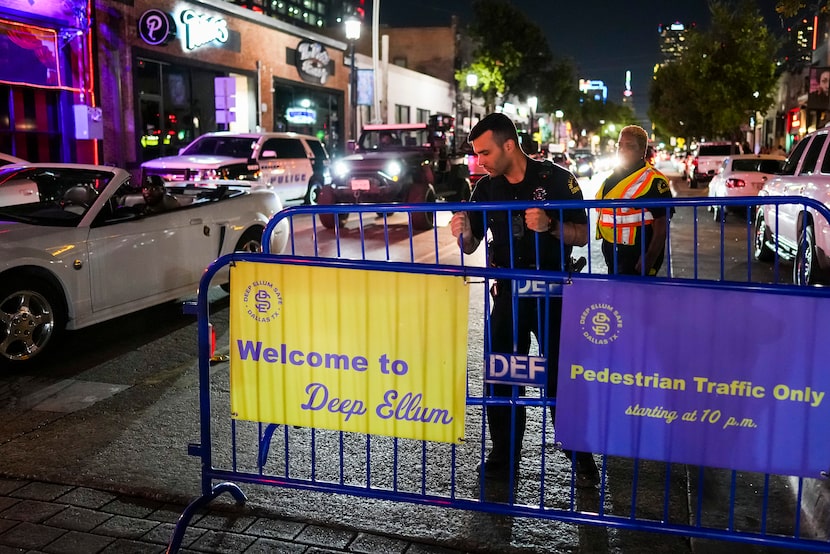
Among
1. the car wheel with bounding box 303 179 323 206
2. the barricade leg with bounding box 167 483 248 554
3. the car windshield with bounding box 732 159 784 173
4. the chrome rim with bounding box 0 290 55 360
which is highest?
the car windshield with bounding box 732 159 784 173

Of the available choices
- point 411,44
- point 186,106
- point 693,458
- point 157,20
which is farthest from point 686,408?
point 411,44

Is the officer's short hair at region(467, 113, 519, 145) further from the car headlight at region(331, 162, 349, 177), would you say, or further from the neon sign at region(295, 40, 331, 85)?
the neon sign at region(295, 40, 331, 85)

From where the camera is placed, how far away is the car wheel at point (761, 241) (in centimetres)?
1205

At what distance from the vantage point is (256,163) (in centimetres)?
1742

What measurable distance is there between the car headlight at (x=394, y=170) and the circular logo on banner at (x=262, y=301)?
13602 millimetres

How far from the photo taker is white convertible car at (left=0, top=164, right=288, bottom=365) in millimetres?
6523

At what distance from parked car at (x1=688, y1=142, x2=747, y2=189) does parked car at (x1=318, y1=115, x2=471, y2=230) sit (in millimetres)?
14359

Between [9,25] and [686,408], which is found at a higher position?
[9,25]

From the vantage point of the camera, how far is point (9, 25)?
18.3 metres

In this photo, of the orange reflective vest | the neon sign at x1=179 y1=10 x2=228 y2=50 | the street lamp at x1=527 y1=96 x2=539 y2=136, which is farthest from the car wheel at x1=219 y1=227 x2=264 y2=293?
the street lamp at x1=527 y1=96 x2=539 y2=136

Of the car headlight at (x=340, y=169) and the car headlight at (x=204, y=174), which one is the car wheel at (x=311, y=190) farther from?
the car headlight at (x=204, y=174)

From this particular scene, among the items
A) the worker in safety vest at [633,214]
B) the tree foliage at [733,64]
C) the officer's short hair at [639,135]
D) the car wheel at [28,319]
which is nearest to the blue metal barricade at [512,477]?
the worker in safety vest at [633,214]

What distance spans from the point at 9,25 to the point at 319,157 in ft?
24.8

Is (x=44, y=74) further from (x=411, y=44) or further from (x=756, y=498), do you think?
(x=411, y=44)
